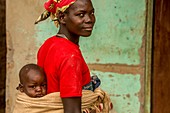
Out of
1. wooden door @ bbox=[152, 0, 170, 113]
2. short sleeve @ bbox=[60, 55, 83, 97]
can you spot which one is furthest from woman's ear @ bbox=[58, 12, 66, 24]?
wooden door @ bbox=[152, 0, 170, 113]

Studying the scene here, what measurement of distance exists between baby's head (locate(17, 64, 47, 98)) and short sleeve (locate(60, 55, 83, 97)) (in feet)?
0.67

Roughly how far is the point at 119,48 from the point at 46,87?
1.97m

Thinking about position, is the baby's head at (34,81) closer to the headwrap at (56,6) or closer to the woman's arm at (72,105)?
the woman's arm at (72,105)

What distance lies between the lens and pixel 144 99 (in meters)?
4.36

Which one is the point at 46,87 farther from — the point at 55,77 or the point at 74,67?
the point at 74,67

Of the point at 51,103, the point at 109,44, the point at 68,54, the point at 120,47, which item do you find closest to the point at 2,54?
the point at 109,44

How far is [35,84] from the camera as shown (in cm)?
244

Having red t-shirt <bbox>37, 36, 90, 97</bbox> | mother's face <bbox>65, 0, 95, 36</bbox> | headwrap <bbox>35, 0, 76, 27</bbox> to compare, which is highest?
headwrap <bbox>35, 0, 76, 27</bbox>

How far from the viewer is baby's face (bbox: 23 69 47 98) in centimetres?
243

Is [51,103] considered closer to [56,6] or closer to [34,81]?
[34,81]

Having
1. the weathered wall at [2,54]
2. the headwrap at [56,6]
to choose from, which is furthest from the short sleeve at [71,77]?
the weathered wall at [2,54]

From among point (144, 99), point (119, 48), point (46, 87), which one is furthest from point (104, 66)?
point (46, 87)

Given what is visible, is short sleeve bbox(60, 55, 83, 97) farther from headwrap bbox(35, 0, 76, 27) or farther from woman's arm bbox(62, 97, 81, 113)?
headwrap bbox(35, 0, 76, 27)

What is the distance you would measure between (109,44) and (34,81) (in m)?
2.02
